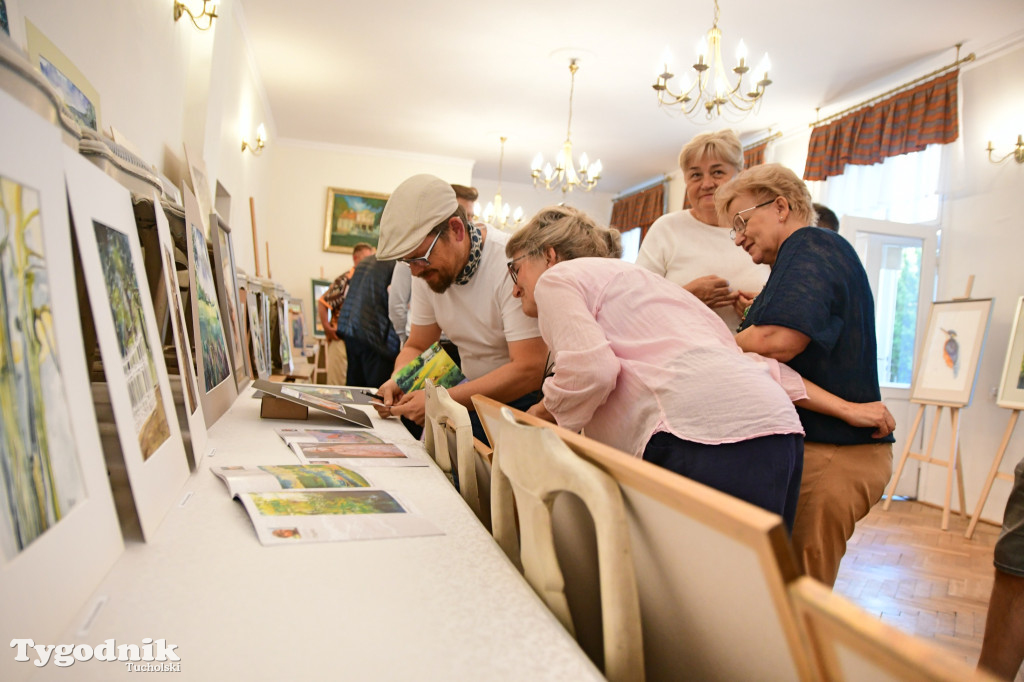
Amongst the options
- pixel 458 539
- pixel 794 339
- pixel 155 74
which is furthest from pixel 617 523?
pixel 155 74

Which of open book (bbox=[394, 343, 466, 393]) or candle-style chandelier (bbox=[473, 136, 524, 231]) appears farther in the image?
candle-style chandelier (bbox=[473, 136, 524, 231])

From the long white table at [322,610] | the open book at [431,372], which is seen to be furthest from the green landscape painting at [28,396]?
the open book at [431,372]

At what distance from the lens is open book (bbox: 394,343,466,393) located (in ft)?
6.42

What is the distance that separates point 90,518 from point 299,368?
4.60 metres

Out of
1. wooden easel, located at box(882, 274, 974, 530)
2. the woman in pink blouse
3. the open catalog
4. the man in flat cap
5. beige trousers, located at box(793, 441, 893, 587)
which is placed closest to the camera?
the open catalog

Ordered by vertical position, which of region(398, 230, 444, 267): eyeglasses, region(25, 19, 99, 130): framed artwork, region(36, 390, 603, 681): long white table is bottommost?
region(36, 390, 603, 681): long white table

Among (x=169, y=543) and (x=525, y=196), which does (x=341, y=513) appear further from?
(x=525, y=196)

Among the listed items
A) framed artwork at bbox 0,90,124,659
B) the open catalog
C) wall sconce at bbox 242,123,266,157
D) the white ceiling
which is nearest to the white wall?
the white ceiling

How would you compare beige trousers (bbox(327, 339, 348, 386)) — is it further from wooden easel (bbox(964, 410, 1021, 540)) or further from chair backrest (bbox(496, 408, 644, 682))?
chair backrest (bbox(496, 408, 644, 682))

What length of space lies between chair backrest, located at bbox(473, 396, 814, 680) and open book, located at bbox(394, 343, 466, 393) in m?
1.26

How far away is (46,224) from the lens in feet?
1.93

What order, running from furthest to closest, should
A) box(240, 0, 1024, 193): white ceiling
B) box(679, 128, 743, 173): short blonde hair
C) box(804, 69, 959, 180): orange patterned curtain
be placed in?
box(804, 69, 959, 180): orange patterned curtain → box(240, 0, 1024, 193): white ceiling → box(679, 128, 743, 173): short blonde hair

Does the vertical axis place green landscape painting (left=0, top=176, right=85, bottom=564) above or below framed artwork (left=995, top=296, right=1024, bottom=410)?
above

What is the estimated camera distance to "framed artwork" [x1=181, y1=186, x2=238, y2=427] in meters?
1.42
